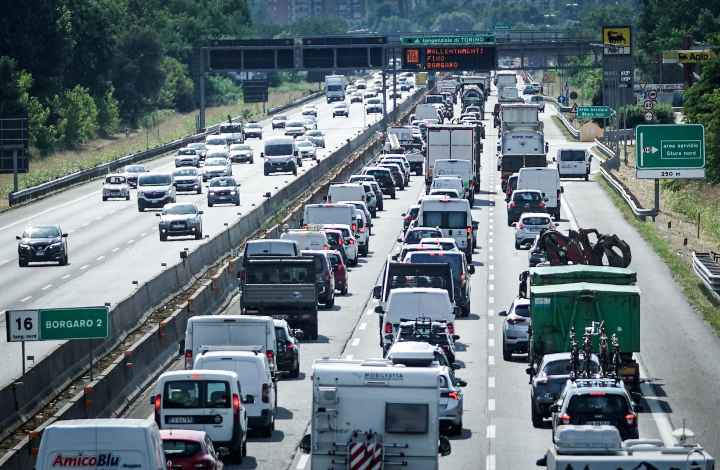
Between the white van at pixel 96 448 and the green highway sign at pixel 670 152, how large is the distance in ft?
172

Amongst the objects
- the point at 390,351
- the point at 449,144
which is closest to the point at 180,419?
the point at 390,351

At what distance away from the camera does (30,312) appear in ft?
100

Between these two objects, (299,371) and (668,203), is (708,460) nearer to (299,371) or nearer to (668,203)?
(299,371)

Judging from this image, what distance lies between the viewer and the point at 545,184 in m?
75.4

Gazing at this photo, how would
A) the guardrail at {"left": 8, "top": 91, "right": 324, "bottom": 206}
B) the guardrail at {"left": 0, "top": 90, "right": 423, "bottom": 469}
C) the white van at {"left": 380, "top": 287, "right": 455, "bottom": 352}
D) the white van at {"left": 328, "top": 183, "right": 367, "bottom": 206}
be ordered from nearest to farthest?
1. the guardrail at {"left": 0, "top": 90, "right": 423, "bottom": 469}
2. the white van at {"left": 380, "top": 287, "right": 455, "bottom": 352}
3. the white van at {"left": 328, "top": 183, "right": 367, "bottom": 206}
4. the guardrail at {"left": 8, "top": 91, "right": 324, "bottom": 206}

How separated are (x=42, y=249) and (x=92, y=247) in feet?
19.5

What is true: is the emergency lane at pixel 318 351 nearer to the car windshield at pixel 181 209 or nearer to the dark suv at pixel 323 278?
the dark suv at pixel 323 278

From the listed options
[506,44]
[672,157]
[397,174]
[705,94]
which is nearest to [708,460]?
[672,157]

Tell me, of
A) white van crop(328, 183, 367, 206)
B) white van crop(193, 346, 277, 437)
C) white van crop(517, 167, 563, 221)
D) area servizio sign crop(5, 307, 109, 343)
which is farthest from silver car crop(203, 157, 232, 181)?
white van crop(193, 346, 277, 437)

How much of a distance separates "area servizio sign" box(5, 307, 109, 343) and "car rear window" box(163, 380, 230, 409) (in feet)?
14.1

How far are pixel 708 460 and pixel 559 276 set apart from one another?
20002 millimetres

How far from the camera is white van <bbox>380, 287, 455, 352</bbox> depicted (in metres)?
38.8

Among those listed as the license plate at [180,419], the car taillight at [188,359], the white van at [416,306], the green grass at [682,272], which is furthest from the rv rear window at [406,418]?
the green grass at [682,272]

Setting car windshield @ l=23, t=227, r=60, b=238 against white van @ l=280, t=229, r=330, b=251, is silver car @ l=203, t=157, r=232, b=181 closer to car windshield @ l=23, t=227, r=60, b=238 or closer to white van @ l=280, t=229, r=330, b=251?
car windshield @ l=23, t=227, r=60, b=238
